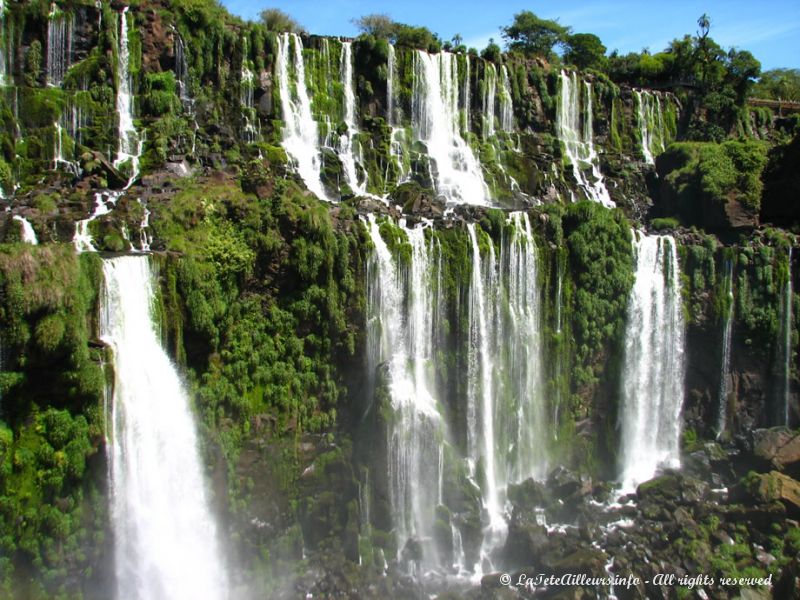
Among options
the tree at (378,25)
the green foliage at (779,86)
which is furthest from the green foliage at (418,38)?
the green foliage at (779,86)

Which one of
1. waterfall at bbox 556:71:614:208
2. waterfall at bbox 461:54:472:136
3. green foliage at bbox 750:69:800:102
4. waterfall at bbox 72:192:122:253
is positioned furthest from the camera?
green foliage at bbox 750:69:800:102

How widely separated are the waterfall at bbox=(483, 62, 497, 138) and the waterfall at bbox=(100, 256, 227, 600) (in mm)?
22737

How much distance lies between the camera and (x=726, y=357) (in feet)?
90.6

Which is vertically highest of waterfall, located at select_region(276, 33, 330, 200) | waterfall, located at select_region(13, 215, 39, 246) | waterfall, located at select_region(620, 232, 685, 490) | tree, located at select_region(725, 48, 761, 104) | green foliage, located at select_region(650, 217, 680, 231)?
tree, located at select_region(725, 48, 761, 104)

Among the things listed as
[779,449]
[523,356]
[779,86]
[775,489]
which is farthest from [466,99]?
[779,86]

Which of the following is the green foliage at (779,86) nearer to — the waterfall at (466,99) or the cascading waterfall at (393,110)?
the waterfall at (466,99)

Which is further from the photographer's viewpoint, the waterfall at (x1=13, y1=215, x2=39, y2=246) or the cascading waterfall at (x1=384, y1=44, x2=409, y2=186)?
the cascading waterfall at (x1=384, y1=44, x2=409, y2=186)

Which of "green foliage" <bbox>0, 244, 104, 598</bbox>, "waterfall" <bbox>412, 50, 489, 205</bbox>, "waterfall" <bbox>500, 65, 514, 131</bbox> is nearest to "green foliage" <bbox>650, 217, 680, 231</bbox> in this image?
"waterfall" <bbox>412, 50, 489, 205</bbox>

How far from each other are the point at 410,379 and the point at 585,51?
40335 mm

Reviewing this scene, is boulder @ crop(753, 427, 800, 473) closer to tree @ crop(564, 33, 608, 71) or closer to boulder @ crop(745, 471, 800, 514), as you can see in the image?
boulder @ crop(745, 471, 800, 514)

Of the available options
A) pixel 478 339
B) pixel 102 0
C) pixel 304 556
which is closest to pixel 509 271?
pixel 478 339

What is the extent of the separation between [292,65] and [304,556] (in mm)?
21515

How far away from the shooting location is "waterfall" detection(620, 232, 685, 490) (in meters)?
26.9

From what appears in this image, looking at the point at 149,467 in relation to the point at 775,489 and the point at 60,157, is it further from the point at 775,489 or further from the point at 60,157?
the point at 775,489
